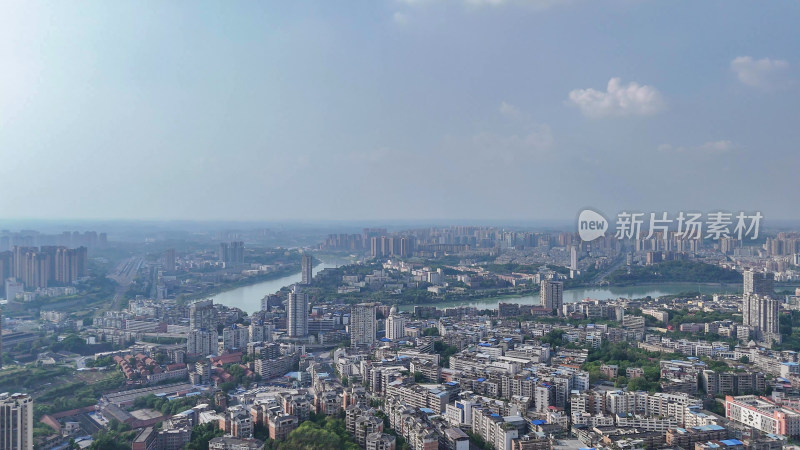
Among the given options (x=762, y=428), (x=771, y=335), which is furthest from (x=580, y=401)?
(x=771, y=335)

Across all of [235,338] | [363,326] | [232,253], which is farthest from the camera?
[232,253]

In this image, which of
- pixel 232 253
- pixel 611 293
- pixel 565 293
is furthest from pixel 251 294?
pixel 611 293

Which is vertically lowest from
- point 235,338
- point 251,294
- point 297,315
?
point 251,294

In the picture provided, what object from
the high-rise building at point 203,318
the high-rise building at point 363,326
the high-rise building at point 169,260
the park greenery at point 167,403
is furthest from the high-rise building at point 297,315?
the high-rise building at point 169,260

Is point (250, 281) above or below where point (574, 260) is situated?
below

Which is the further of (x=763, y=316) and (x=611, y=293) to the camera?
(x=611, y=293)

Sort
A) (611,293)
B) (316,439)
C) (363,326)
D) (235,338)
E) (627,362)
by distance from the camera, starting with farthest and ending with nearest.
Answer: (611,293) → (363,326) → (235,338) → (627,362) → (316,439)

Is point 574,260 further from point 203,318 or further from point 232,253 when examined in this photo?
point 203,318
